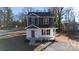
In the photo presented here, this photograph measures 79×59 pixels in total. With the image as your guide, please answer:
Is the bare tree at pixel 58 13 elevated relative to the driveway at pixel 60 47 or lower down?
elevated

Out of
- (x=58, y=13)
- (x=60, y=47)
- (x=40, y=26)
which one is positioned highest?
(x=58, y=13)

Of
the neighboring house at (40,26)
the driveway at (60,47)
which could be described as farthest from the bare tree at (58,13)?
the driveway at (60,47)

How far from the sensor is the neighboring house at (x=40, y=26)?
1185 millimetres

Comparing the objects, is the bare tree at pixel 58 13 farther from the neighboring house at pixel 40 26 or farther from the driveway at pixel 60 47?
the driveway at pixel 60 47

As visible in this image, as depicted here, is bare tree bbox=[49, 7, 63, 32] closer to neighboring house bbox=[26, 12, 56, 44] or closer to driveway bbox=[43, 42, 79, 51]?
neighboring house bbox=[26, 12, 56, 44]

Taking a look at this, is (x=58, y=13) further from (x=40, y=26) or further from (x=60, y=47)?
(x=60, y=47)

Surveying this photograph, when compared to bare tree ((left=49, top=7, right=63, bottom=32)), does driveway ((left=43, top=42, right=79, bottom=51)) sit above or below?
below

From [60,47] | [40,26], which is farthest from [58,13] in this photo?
[60,47]

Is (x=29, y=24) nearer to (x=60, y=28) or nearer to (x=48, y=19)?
(x=48, y=19)

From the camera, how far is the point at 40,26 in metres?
1.20

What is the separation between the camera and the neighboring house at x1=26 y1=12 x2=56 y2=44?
3.89ft

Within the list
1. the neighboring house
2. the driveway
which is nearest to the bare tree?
the neighboring house
